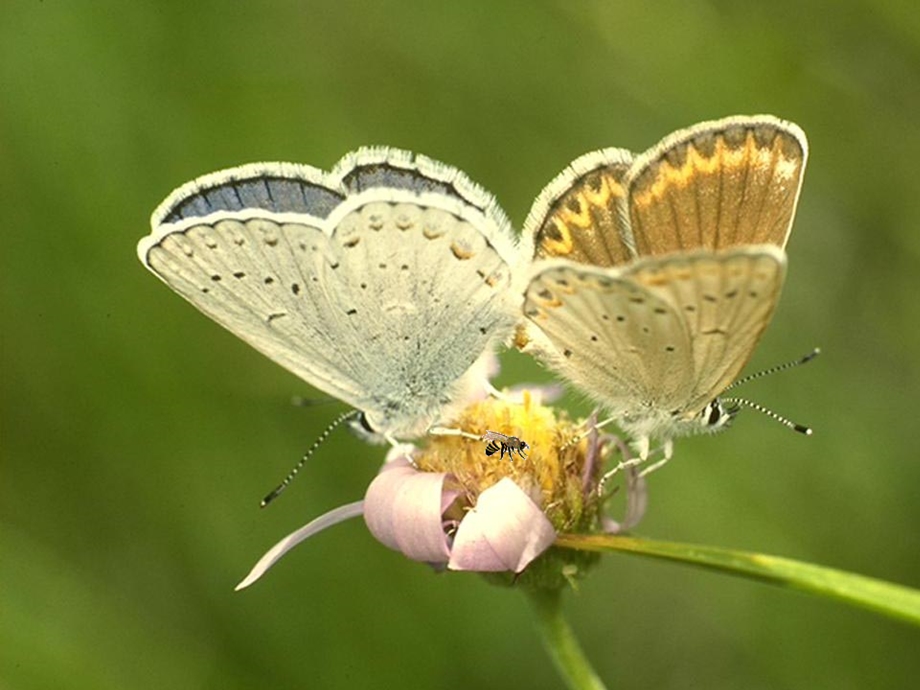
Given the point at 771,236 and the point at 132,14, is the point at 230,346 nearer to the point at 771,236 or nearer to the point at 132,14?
the point at 132,14

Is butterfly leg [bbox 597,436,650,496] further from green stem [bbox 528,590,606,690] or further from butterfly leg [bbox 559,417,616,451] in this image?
green stem [bbox 528,590,606,690]

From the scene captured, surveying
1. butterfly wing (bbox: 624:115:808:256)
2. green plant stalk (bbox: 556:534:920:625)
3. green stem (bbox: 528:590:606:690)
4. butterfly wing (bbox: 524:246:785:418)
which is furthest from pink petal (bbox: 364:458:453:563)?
butterfly wing (bbox: 624:115:808:256)

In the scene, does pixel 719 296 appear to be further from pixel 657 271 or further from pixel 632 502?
pixel 632 502

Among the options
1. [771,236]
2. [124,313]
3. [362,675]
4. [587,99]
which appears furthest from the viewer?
[587,99]

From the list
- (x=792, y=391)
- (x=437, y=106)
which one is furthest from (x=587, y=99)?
(x=792, y=391)

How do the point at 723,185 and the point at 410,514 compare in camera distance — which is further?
the point at 723,185

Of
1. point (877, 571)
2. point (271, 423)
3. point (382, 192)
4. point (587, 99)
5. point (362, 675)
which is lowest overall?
point (362, 675)

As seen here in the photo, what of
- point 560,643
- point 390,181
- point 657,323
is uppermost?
point 657,323

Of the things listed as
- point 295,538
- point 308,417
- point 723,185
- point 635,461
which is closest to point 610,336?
point 635,461
